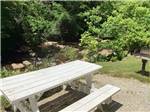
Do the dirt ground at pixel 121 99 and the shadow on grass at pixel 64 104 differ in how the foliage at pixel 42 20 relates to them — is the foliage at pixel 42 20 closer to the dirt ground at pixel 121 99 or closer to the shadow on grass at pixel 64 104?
the dirt ground at pixel 121 99

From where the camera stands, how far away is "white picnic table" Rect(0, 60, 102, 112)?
5410mm

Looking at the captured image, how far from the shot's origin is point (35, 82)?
6.08 metres

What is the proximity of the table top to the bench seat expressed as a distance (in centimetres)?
56

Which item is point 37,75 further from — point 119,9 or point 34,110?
point 119,9

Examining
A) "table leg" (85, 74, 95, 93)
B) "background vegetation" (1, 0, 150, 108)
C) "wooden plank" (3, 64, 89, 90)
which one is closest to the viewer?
"wooden plank" (3, 64, 89, 90)

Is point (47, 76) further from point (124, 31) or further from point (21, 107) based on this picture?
point (124, 31)

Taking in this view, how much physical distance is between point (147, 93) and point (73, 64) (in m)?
2.43

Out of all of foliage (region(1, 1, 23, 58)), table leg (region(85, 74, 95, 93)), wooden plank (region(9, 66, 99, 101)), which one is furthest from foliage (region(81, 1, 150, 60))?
wooden plank (region(9, 66, 99, 101))

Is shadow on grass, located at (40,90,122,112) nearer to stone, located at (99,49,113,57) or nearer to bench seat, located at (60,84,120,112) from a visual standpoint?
bench seat, located at (60,84,120,112)

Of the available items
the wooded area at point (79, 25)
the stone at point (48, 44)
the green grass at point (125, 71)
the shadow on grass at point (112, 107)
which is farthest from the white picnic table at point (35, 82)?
the stone at point (48, 44)

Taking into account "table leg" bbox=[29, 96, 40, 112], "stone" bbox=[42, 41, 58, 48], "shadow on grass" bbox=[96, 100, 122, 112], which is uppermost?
"table leg" bbox=[29, 96, 40, 112]

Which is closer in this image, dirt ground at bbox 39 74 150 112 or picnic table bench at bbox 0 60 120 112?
picnic table bench at bbox 0 60 120 112

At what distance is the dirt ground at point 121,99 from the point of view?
23.3 ft

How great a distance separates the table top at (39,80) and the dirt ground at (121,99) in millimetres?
871
